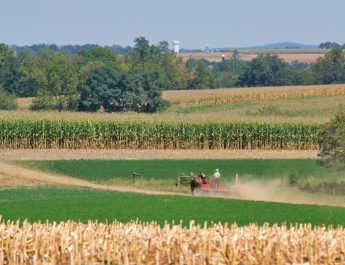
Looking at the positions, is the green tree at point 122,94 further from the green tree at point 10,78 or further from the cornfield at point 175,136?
the green tree at point 10,78

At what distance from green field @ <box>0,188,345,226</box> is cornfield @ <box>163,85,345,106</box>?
71.1m

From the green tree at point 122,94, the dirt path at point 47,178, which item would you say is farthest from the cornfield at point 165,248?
the green tree at point 122,94

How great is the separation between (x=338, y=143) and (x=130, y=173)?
1296 cm

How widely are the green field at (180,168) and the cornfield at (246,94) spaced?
2027 inches

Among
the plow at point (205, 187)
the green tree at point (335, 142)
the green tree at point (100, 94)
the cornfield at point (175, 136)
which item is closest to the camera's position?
the plow at point (205, 187)

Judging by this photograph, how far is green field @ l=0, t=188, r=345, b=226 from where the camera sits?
120ft

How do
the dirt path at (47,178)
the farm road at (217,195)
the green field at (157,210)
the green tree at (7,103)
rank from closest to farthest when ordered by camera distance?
the green field at (157,210) → the farm road at (217,195) → the dirt path at (47,178) → the green tree at (7,103)

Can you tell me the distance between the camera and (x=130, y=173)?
59.4 m

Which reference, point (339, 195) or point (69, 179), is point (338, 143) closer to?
point (339, 195)

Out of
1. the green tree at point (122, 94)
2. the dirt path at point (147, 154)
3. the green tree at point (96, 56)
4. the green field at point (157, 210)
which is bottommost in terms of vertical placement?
the green tree at point (96, 56)

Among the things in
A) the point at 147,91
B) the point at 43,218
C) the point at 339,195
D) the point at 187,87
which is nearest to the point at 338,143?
the point at 339,195

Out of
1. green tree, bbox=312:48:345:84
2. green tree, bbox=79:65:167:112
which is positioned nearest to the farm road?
green tree, bbox=79:65:167:112

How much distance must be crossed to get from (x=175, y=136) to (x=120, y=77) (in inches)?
1502

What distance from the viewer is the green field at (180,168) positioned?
58594 millimetres
